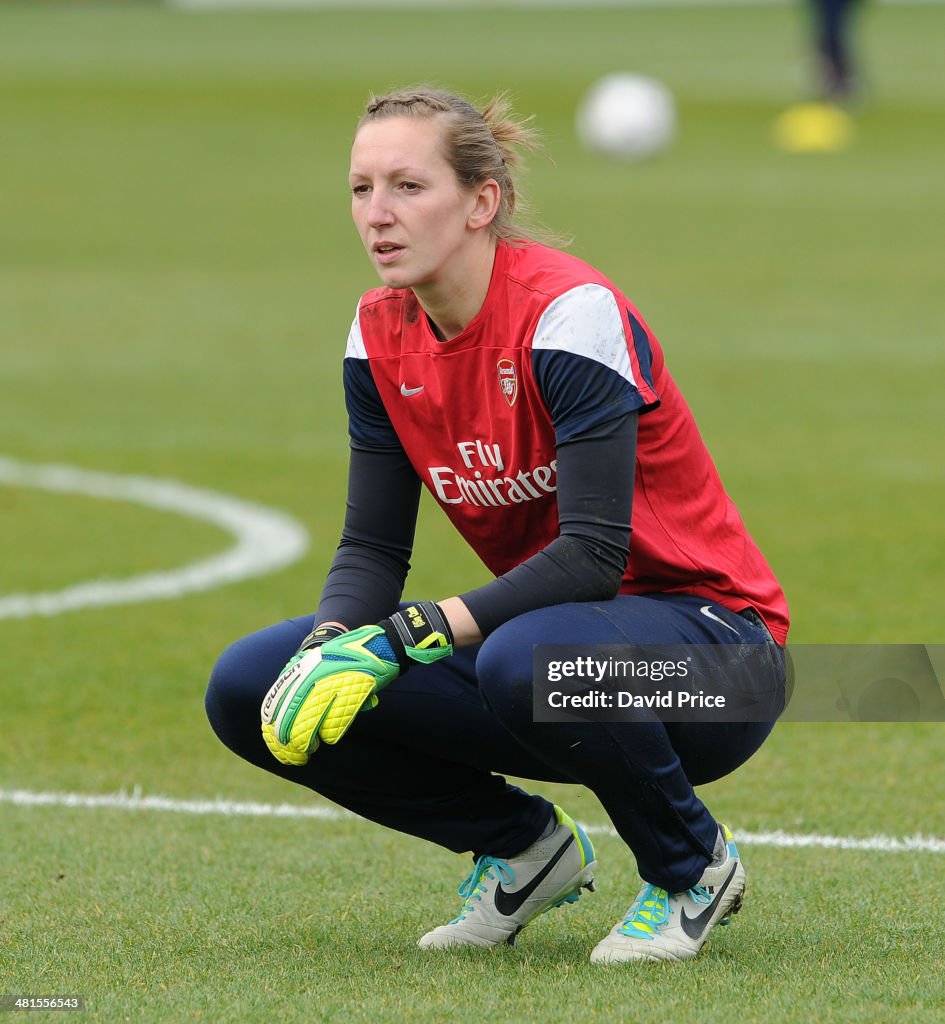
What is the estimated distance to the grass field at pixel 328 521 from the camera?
3.57 m

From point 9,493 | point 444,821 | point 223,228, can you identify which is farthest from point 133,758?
point 223,228

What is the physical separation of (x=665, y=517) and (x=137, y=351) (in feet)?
29.3

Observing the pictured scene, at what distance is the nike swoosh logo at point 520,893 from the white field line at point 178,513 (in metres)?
3.30

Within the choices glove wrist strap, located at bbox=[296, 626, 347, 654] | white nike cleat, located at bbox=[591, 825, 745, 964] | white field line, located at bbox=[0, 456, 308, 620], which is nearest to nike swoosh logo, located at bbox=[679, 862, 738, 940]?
white nike cleat, located at bbox=[591, 825, 745, 964]

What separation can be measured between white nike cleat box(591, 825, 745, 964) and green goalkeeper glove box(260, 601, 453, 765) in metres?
0.62

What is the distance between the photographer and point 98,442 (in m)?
9.67

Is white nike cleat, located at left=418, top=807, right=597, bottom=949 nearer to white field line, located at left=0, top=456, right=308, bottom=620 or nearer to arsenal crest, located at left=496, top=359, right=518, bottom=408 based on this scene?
arsenal crest, located at left=496, top=359, right=518, bottom=408

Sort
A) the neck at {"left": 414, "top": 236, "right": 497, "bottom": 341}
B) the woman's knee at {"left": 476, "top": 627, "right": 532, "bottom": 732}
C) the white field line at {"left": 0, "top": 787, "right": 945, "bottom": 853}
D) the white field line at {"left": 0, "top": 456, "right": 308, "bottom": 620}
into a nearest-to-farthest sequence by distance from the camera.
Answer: the woman's knee at {"left": 476, "top": 627, "right": 532, "bottom": 732} → the neck at {"left": 414, "top": 236, "right": 497, "bottom": 341} → the white field line at {"left": 0, "top": 787, "right": 945, "bottom": 853} → the white field line at {"left": 0, "top": 456, "right": 308, "bottom": 620}

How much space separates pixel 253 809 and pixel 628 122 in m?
18.0

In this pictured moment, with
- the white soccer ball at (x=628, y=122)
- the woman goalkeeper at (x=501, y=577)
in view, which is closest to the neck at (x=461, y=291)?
the woman goalkeeper at (x=501, y=577)

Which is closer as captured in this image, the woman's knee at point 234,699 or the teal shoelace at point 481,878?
the woman's knee at point 234,699

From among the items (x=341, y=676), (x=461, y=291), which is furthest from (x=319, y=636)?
(x=461, y=291)

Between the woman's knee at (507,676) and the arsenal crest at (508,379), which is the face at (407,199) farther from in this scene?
the woman's knee at (507,676)

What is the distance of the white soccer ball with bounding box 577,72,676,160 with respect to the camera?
2191 cm
